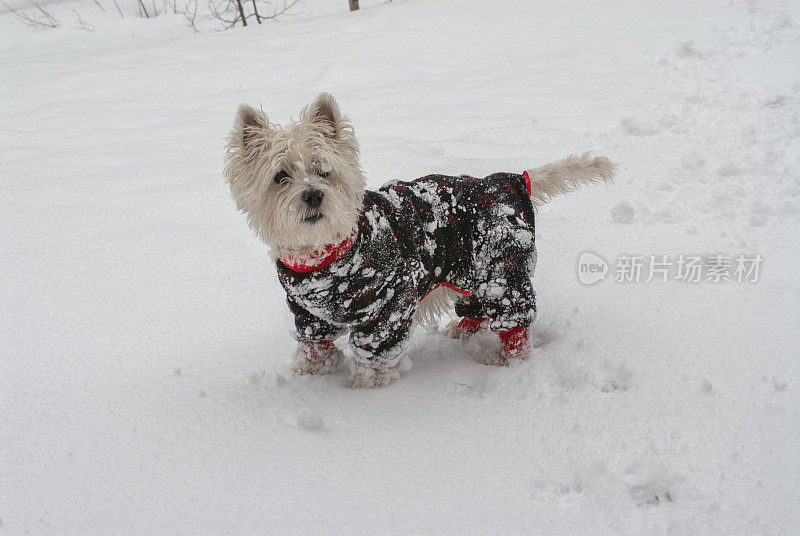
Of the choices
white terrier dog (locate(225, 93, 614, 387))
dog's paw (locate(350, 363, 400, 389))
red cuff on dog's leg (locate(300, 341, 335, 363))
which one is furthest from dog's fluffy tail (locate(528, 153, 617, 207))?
red cuff on dog's leg (locate(300, 341, 335, 363))

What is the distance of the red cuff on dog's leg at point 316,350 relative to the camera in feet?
9.74

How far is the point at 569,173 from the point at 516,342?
1.05 m

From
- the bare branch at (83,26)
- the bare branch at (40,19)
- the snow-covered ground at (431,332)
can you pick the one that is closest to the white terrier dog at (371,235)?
the snow-covered ground at (431,332)

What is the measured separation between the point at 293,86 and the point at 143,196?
2985 millimetres

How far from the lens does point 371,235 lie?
2.61 meters

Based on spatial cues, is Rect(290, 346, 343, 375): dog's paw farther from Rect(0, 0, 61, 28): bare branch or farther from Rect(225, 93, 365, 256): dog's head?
Rect(0, 0, 61, 28): bare branch

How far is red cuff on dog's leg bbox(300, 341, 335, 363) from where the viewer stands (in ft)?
9.74

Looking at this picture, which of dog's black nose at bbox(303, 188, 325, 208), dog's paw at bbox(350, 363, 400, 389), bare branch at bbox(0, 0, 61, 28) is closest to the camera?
dog's black nose at bbox(303, 188, 325, 208)

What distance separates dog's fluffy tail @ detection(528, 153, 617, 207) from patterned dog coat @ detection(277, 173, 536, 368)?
6.8 inches

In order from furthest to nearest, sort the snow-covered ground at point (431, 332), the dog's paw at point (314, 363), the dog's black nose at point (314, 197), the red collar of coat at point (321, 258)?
the dog's paw at point (314, 363)
the red collar of coat at point (321, 258)
the dog's black nose at point (314, 197)
the snow-covered ground at point (431, 332)

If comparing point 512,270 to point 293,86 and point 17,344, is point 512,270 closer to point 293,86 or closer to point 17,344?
point 17,344

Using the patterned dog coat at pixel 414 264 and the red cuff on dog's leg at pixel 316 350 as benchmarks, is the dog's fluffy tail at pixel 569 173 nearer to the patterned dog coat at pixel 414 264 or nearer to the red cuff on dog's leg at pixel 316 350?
the patterned dog coat at pixel 414 264

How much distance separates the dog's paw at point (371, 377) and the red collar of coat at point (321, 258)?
0.72 meters

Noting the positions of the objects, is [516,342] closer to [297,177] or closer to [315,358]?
[315,358]
